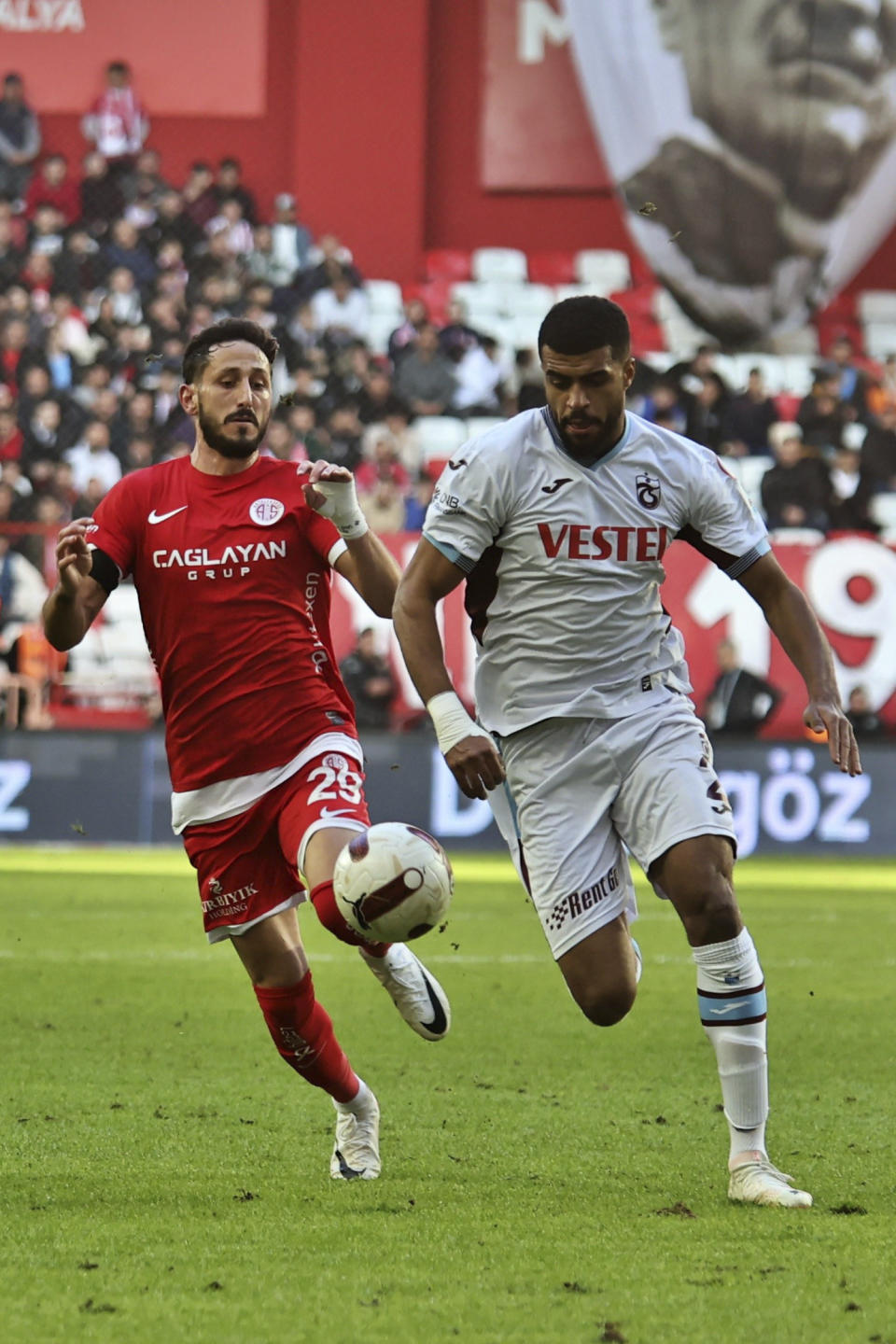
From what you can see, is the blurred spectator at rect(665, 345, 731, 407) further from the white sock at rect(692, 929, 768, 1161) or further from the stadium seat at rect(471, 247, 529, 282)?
the white sock at rect(692, 929, 768, 1161)

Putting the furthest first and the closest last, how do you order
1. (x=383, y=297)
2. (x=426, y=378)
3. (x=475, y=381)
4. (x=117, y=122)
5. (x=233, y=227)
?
(x=117, y=122) → (x=383, y=297) → (x=233, y=227) → (x=475, y=381) → (x=426, y=378)

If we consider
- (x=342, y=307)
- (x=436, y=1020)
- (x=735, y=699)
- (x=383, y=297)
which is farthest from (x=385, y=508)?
(x=436, y=1020)

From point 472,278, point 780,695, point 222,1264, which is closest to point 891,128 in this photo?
point 472,278

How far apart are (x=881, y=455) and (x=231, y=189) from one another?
322 inches

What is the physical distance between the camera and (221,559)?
18.0 feet

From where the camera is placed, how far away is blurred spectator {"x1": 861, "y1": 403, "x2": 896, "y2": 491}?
19.3 metres

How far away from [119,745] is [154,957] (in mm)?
5757

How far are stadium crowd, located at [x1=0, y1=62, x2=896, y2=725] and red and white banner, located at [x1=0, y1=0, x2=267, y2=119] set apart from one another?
2704mm

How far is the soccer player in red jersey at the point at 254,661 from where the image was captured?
209 inches

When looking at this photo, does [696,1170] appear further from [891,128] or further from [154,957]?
[891,128]

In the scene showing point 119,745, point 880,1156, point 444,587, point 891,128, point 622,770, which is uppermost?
point 891,128

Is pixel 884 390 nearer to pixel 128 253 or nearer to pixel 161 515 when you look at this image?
pixel 128 253

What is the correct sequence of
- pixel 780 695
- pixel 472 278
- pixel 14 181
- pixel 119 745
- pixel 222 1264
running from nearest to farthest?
pixel 222 1264 < pixel 119 745 < pixel 780 695 < pixel 14 181 < pixel 472 278

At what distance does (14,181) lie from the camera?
23.3 meters
